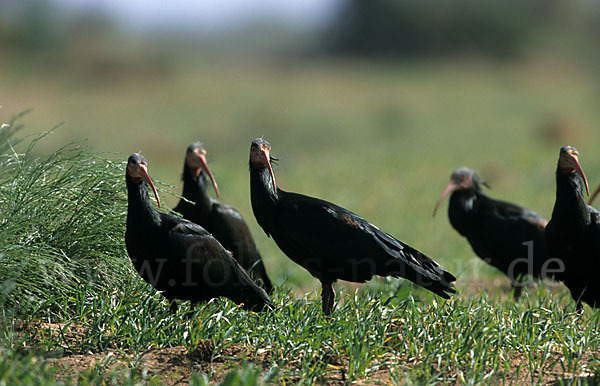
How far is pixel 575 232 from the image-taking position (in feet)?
15.4

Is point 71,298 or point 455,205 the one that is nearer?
point 71,298

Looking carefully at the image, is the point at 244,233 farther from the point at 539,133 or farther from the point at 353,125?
the point at 353,125

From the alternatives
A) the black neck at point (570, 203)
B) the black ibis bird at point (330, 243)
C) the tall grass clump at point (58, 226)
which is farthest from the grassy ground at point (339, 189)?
the black neck at point (570, 203)

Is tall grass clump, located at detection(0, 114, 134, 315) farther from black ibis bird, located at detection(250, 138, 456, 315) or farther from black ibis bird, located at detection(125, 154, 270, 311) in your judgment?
black ibis bird, located at detection(250, 138, 456, 315)

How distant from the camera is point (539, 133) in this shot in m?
18.6

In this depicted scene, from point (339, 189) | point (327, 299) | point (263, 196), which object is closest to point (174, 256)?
point (263, 196)

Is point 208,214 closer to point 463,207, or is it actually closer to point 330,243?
point 330,243

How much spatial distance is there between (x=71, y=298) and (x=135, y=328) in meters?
0.47

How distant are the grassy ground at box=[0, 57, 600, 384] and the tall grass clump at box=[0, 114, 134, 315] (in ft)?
0.21

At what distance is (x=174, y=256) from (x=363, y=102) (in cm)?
2202

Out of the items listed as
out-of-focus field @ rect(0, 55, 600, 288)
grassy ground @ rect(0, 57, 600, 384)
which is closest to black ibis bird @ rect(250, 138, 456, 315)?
grassy ground @ rect(0, 57, 600, 384)

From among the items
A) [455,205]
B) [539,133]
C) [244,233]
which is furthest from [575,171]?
[539,133]

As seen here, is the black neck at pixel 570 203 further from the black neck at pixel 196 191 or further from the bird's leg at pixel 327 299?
the black neck at pixel 196 191

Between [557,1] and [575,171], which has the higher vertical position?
[557,1]
